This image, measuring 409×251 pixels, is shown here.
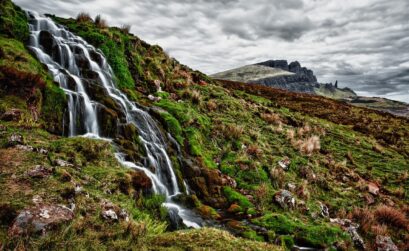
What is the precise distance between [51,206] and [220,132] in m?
11.7

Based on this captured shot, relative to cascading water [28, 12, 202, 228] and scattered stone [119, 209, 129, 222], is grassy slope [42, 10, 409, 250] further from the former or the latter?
scattered stone [119, 209, 129, 222]

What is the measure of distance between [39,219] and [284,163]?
12372 millimetres

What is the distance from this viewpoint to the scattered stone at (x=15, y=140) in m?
8.56

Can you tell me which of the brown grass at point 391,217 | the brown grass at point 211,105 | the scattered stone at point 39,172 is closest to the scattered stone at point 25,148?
the scattered stone at point 39,172

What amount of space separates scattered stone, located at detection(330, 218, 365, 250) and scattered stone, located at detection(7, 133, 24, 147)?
1134 centimetres

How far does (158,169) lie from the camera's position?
11930 mm

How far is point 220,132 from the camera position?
1711cm

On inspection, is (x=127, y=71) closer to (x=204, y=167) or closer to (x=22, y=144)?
(x=204, y=167)

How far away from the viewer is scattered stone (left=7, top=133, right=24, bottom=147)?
8.56 m

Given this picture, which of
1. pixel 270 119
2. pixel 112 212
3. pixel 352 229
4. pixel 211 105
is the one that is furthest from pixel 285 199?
pixel 270 119

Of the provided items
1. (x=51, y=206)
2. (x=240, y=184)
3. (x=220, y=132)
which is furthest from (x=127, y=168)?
(x=220, y=132)

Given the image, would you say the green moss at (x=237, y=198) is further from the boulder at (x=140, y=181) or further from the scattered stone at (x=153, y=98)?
the scattered stone at (x=153, y=98)

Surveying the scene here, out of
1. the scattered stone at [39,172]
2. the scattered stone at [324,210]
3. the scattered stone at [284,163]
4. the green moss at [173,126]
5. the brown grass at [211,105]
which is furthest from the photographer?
the brown grass at [211,105]

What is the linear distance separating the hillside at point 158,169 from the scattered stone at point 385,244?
0.06m
